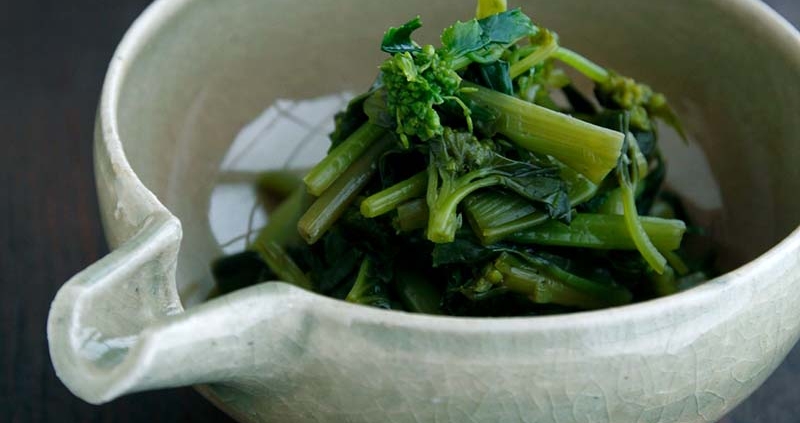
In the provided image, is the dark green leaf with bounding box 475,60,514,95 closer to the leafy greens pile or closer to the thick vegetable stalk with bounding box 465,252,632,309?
the leafy greens pile

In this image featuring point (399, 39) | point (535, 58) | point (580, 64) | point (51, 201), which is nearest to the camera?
point (399, 39)

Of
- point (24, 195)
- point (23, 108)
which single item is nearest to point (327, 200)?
point (24, 195)

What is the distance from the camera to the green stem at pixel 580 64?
1.52 meters

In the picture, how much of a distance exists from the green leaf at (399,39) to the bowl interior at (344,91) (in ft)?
1.52

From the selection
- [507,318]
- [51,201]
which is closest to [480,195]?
[507,318]

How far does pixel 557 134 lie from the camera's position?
1.33 metres

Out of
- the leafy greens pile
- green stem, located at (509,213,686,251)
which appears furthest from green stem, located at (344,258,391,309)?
green stem, located at (509,213,686,251)

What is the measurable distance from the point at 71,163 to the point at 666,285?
145 centimetres

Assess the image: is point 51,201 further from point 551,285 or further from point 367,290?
point 551,285

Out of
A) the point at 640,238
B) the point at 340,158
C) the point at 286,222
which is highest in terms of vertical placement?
the point at 340,158

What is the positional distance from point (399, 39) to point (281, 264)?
472mm

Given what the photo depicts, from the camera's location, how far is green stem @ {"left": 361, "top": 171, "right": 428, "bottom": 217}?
4.36ft

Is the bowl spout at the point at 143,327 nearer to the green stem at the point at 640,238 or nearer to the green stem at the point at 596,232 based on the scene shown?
the green stem at the point at 596,232

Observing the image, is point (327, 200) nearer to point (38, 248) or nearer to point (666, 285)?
point (666, 285)
